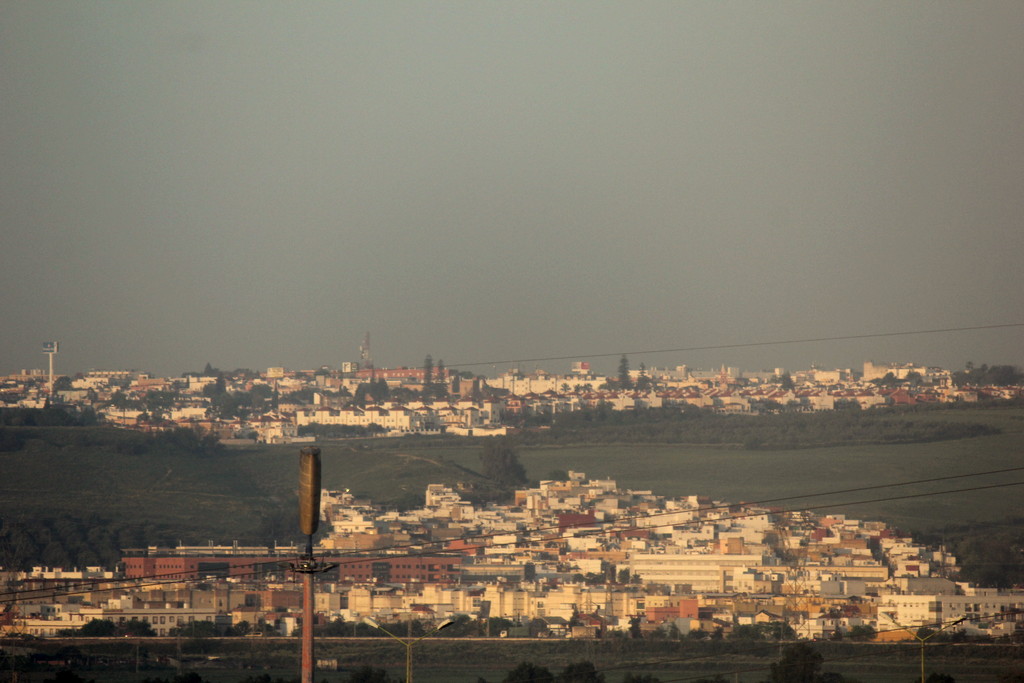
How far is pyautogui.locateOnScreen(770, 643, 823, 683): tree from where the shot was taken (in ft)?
65.5

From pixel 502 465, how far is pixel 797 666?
3358cm

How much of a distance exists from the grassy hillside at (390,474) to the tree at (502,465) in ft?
2.27

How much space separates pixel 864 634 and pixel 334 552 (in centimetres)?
1633

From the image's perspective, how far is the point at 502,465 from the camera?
178ft

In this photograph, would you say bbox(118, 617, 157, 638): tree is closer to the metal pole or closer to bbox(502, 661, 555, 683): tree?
bbox(502, 661, 555, 683): tree

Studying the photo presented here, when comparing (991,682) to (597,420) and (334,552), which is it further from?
(597,420)

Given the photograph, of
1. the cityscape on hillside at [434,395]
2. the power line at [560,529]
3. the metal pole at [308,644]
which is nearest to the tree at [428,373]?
the cityscape on hillside at [434,395]

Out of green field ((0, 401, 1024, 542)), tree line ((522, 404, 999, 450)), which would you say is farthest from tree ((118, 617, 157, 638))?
tree line ((522, 404, 999, 450))

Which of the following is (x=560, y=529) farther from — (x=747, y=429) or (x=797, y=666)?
(x=797, y=666)

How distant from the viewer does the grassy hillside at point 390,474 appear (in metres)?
43.4

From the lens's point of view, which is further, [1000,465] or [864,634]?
[1000,465]

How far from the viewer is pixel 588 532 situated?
4194 cm

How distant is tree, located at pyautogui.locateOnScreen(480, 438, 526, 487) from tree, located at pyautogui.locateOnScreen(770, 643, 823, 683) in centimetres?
3059

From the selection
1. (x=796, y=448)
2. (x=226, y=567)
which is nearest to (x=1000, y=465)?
(x=796, y=448)
